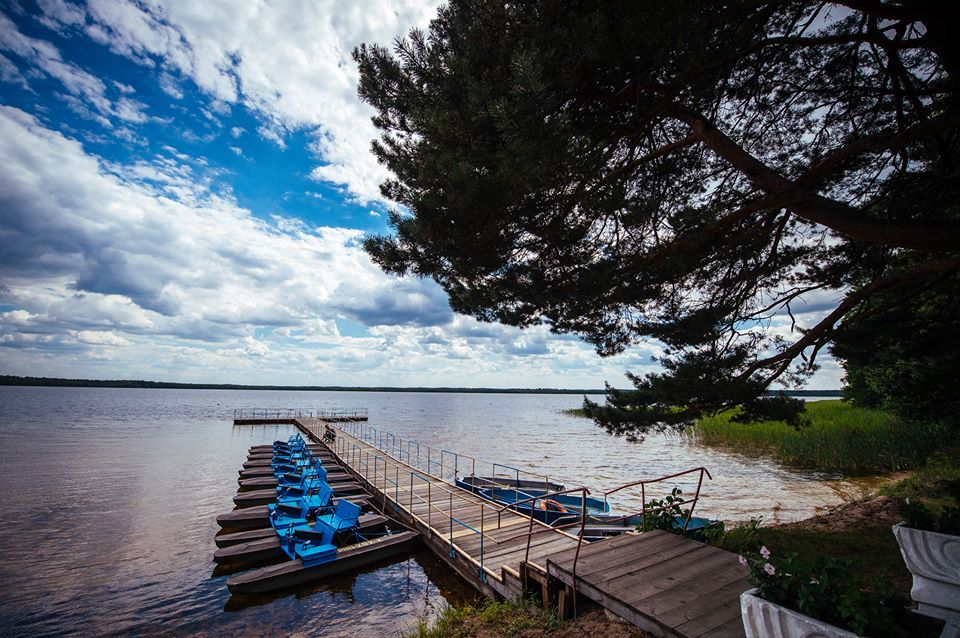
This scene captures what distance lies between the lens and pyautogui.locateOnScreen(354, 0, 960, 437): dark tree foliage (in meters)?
4.58

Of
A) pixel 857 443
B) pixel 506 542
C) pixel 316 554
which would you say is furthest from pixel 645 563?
pixel 857 443

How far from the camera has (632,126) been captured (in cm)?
554

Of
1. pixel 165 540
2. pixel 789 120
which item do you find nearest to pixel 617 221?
pixel 789 120

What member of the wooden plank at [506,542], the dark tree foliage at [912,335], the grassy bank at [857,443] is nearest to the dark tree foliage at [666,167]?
the dark tree foliage at [912,335]

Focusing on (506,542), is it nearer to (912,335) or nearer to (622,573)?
(622,573)

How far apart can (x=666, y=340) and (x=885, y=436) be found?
23243mm

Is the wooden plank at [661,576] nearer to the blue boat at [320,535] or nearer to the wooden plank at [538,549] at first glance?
the wooden plank at [538,549]

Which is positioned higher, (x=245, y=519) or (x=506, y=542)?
(x=506, y=542)

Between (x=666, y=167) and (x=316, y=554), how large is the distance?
11.2 meters

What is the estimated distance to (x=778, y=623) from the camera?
118 inches

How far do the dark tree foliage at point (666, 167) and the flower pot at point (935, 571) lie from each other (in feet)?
7.81

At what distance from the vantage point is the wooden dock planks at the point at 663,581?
4.17 meters

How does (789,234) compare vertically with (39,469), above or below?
above

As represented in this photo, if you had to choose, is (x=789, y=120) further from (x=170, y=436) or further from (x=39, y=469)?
(x=170, y=436)
